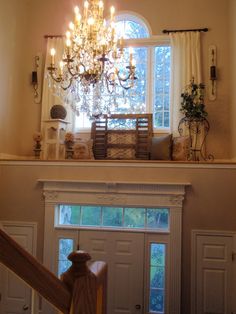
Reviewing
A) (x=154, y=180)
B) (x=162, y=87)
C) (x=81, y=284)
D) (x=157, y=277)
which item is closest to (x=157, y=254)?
(x=157, y=277)

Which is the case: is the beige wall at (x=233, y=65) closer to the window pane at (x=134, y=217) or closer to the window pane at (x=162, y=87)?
the window pane at (x=162, y=87)

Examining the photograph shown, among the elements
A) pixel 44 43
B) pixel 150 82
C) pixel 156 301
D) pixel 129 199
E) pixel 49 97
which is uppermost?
pixel 44 43

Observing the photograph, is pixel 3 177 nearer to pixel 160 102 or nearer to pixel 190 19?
pixel 160 102

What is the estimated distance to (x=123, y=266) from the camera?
4.90 m

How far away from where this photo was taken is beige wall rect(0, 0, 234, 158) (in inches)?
231

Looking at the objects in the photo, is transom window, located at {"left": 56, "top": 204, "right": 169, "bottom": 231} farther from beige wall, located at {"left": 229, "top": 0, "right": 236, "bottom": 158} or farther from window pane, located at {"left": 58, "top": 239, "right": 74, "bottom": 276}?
beige wall, located at {"left": 229, "top": 0, "right": 236, "bottom": 158}

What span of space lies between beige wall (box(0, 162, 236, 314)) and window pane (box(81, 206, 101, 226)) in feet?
1.48

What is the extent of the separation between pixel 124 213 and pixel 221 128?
2.28 meters

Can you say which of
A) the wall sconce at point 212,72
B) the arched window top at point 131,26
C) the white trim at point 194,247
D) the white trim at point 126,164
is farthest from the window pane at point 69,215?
A: the arched window top at point 131,26

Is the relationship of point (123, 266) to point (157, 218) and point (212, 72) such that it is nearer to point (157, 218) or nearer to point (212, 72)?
point (157, 218)

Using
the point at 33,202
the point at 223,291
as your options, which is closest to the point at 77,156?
the point at 33,202

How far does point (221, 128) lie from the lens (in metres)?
5.89

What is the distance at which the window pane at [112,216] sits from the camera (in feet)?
16.5

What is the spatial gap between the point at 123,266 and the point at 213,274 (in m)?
1.23
